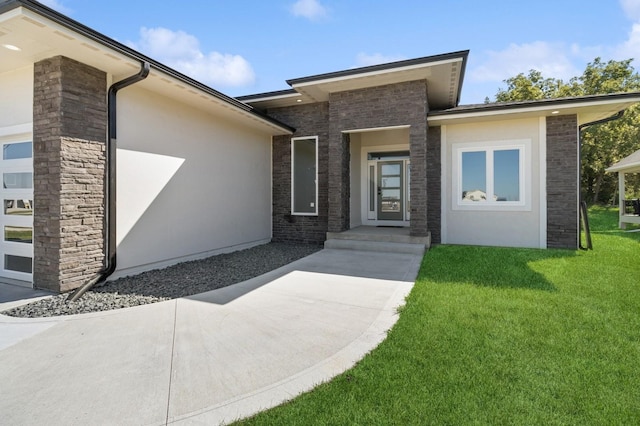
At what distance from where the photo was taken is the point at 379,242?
8.77 meters

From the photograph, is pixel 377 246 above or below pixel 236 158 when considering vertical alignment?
below

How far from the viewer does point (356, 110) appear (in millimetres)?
9039

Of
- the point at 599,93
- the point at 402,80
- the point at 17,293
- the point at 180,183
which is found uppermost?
the point at 599,93

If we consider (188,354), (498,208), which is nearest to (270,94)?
(498,208)

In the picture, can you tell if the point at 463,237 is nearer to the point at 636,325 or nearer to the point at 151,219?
the point at 636,325

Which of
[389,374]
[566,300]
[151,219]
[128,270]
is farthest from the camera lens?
[151,219]

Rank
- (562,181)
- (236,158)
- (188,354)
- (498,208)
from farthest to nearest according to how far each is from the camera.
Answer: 1. (498,208)
2. (236,158)
3. (562,181)
4. (188,354)

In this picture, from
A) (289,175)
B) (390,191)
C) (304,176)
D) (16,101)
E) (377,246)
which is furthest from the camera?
(390,191)

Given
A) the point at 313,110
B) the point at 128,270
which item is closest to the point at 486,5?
the point at 313,110

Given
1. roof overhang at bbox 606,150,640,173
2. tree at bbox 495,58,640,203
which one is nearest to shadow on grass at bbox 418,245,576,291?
roof overhang at bbox 606,150,640,173

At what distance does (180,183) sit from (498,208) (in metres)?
8.51

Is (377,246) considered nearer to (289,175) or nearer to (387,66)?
(289,175)

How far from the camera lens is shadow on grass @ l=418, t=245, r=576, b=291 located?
5.59 metres

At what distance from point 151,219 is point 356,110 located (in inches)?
232
